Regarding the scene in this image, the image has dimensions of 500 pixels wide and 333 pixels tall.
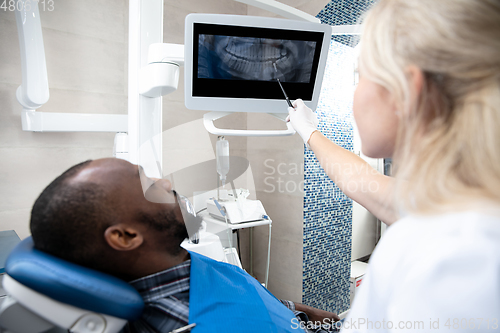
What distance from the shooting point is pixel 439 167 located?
0.42 m

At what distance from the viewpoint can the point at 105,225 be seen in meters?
0.66

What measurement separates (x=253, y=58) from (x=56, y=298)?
836mm

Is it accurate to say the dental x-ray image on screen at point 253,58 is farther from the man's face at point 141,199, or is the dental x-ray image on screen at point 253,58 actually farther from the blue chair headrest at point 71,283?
the blue chair headrest at point 71,283

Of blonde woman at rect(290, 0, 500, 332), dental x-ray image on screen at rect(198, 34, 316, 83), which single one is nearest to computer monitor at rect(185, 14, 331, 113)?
dental x-ray image on screen at rect(198, 34, 316, 83)

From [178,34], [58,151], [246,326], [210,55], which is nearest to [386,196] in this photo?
[246,326]

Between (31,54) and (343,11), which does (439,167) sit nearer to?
(31,54)

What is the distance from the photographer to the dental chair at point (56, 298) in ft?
1.79

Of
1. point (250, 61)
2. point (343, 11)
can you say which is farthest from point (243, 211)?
point (343, 11)

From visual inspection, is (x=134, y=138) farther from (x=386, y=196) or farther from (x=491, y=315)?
(x=491, y=315)

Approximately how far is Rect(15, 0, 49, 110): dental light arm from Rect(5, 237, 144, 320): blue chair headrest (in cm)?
90

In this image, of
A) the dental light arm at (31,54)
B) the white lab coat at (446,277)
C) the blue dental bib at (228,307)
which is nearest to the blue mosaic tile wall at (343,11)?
the dental light arm at (31,54)

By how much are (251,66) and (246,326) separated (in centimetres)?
78

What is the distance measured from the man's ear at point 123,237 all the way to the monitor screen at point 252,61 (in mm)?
512

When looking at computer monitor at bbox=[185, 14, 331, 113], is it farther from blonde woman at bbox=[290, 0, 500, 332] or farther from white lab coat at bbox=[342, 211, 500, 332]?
white lab coat at bbox=[342, 211, 500, 332]
